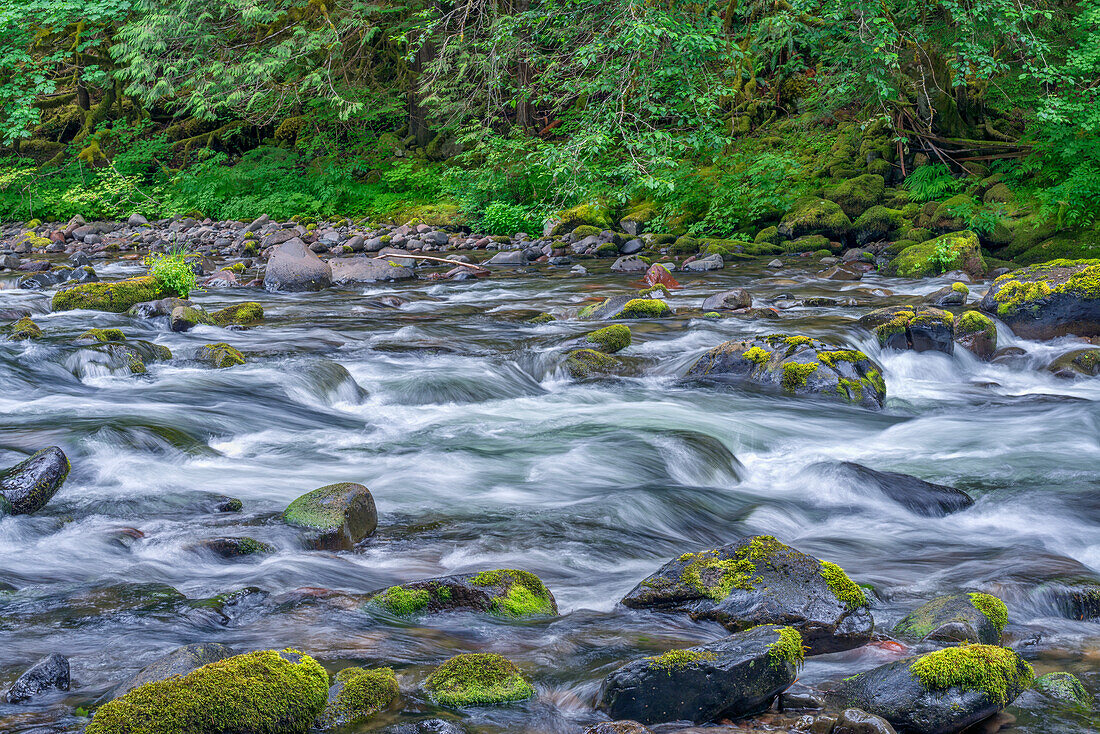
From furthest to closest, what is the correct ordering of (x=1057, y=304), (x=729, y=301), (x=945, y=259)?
(x=945, y=259) < (x=729, y=301) < (x=1057, y=304)

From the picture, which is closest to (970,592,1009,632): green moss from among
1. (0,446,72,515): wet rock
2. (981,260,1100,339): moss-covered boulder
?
(0,446,72,515): wet rock

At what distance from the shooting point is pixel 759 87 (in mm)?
19703

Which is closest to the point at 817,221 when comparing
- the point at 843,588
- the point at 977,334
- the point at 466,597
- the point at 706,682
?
the point at 977,334

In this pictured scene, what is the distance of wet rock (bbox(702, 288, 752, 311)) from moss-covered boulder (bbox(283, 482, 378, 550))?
260 inches

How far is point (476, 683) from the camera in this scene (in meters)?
2.71

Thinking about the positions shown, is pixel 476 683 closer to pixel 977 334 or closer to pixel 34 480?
pixel 34 480

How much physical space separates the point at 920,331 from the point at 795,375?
183 cm

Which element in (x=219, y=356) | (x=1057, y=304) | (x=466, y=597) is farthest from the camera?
(x=1057, y=304)

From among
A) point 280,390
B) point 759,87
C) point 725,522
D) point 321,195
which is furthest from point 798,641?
point 321,195

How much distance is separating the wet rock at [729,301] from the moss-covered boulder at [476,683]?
7.99 metres

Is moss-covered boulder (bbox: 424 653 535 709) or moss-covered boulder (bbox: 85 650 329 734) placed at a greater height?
moss-covered boulder (bbox: 85 650 329 734)

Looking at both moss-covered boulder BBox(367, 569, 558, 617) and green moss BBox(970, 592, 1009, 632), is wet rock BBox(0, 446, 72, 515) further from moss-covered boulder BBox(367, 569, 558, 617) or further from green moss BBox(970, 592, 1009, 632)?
green moss BBox(970, 592, 1009, 632)

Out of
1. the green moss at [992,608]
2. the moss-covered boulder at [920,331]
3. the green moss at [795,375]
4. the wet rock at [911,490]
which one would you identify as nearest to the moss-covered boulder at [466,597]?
the green moss at [992,608]

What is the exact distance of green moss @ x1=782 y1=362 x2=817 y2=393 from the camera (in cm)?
721
